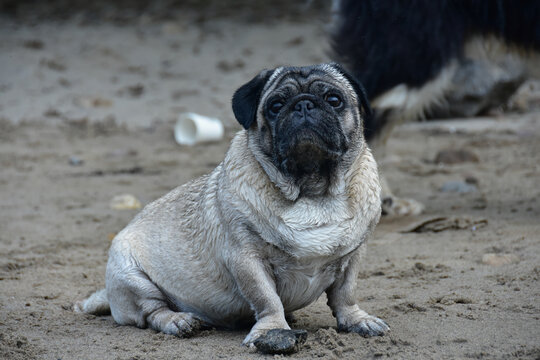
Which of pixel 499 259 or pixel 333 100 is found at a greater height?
pixel 333 100

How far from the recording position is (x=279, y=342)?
11.8 feet

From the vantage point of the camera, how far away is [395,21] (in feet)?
20.7

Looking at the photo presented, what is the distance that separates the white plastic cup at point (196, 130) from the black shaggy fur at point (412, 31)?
11.6ft

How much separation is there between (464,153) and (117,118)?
492 cm

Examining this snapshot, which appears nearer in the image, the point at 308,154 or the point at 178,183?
the point at 308,154

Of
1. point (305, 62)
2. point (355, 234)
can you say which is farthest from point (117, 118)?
point (355, 234)

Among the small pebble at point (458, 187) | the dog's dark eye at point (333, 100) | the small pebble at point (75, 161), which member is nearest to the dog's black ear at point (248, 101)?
the dog's dark eye at point (333, 100)

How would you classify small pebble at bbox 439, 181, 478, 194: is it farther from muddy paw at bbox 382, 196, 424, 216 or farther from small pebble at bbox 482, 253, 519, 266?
small pebble at bbox 482, 253, 519, 266

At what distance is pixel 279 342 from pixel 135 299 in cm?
109

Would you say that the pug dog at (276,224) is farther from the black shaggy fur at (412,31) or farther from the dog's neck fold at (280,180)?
the black shaggy fur at (412,31)

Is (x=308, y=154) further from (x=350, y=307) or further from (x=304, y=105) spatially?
(x=350, y=307)

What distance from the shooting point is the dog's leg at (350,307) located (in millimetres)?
3906

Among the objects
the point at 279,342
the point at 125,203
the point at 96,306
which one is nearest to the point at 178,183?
the point at 125,203

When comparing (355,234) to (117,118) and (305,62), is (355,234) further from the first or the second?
(305,62)
